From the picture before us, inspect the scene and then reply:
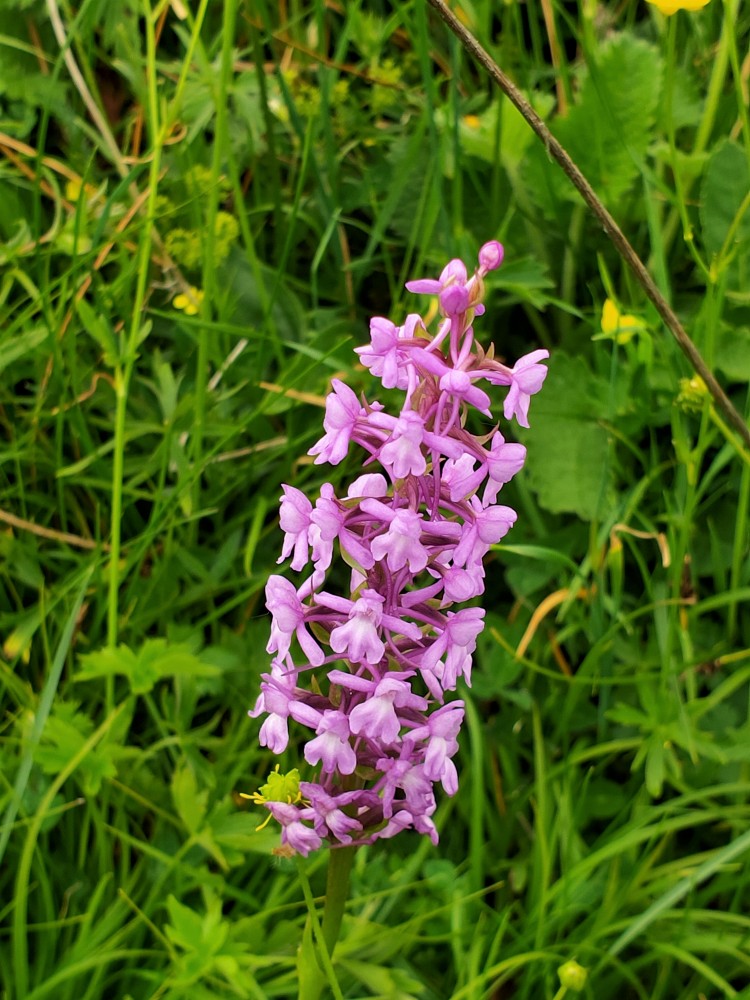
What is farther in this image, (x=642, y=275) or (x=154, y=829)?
(x=154, y=829)

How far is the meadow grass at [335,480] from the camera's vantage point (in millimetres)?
1419

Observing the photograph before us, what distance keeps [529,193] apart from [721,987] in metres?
1.39

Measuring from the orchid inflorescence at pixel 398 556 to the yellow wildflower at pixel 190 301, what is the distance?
93 centimetres

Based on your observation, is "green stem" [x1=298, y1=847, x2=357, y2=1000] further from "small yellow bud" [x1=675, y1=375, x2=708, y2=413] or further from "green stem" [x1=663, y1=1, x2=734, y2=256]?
"green stem" [x1=663, y1=1, x2=734, y2=256]

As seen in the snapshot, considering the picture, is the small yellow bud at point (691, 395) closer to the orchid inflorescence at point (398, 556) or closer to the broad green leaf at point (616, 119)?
the broad green leaf at point (616, 119)

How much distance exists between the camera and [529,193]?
1.96m

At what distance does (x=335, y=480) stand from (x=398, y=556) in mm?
830

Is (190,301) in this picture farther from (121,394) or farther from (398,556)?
(398,556)

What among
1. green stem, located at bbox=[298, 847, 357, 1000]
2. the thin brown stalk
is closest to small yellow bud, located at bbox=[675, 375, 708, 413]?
the thin brown stalk

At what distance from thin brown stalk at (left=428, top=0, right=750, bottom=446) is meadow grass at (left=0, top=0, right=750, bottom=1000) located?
0.59ft

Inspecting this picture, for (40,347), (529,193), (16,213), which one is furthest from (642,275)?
(16,213)

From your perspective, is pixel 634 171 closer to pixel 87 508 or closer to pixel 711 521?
pixel 711 521

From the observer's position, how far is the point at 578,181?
1.16 m

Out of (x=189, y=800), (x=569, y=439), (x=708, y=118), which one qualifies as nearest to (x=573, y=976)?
(x=189, y=800)
